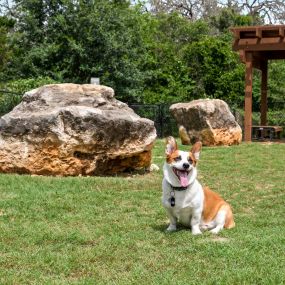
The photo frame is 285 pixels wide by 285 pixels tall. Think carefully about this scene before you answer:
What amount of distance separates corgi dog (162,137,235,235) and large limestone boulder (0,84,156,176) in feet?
13.1

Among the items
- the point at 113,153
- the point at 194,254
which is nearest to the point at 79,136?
the point at 113,153

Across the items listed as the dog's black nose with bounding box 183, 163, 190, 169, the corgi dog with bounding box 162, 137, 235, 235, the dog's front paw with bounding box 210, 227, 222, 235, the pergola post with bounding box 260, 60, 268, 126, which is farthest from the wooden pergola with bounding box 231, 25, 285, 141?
the dog's black nose with bounding box 183, 163, 190, 169

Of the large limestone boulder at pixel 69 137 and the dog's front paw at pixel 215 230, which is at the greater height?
the large limestone boulder at pixel 69 137

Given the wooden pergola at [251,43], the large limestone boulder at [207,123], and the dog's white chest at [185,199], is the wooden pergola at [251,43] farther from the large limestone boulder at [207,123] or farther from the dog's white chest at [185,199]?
the dog's white chest at [185,199]

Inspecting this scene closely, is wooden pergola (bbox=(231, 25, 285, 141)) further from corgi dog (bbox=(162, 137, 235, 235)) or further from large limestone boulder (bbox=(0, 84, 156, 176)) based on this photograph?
corgi dog (bbox=(162, 137, 235, 235))

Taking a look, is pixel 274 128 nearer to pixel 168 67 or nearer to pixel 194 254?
pixel 168 67

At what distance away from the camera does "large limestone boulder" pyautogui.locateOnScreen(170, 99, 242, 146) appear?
52.0 feet

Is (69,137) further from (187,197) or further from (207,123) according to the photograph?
(207,123)

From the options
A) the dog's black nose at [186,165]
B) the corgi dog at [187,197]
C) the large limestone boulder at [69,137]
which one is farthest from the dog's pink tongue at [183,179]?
the large limestone boulder at [69,137]

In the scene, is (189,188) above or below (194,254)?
above

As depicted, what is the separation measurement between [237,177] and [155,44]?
17.8 m

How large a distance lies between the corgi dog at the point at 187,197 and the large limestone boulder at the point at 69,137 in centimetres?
398

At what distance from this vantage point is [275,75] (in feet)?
87.4

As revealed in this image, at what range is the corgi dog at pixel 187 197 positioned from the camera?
567cm
